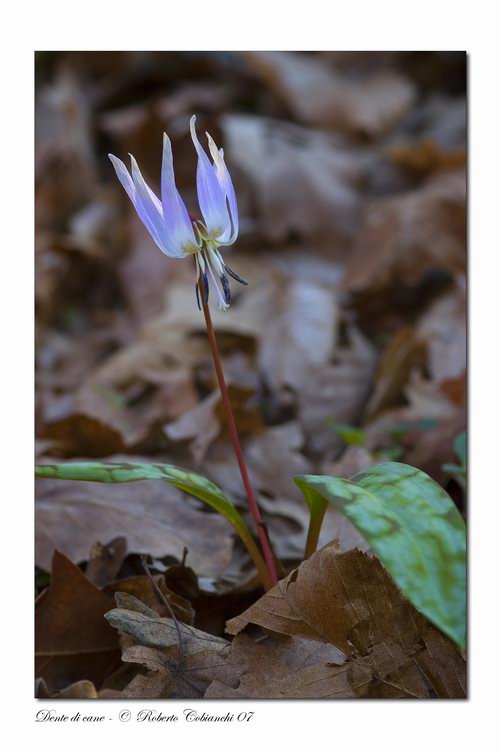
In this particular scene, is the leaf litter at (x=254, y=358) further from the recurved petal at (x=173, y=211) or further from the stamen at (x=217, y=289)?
the recurved petal at (x=173, y=211)

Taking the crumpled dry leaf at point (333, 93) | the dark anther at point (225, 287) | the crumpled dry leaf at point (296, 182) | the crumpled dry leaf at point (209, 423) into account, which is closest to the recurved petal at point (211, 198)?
the dark anther at point (225, 287)

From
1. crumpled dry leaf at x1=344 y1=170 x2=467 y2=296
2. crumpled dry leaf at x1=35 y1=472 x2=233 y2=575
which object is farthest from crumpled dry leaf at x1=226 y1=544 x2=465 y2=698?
crumpled dry leaf at x1=344 y1=170 x2=467 y2=296

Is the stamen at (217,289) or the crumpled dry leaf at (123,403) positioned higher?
the stamen at (217,289)

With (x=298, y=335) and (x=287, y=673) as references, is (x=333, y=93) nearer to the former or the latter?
(x=298, y=335)

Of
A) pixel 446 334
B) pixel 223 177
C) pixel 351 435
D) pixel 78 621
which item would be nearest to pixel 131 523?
pixel 78 621
